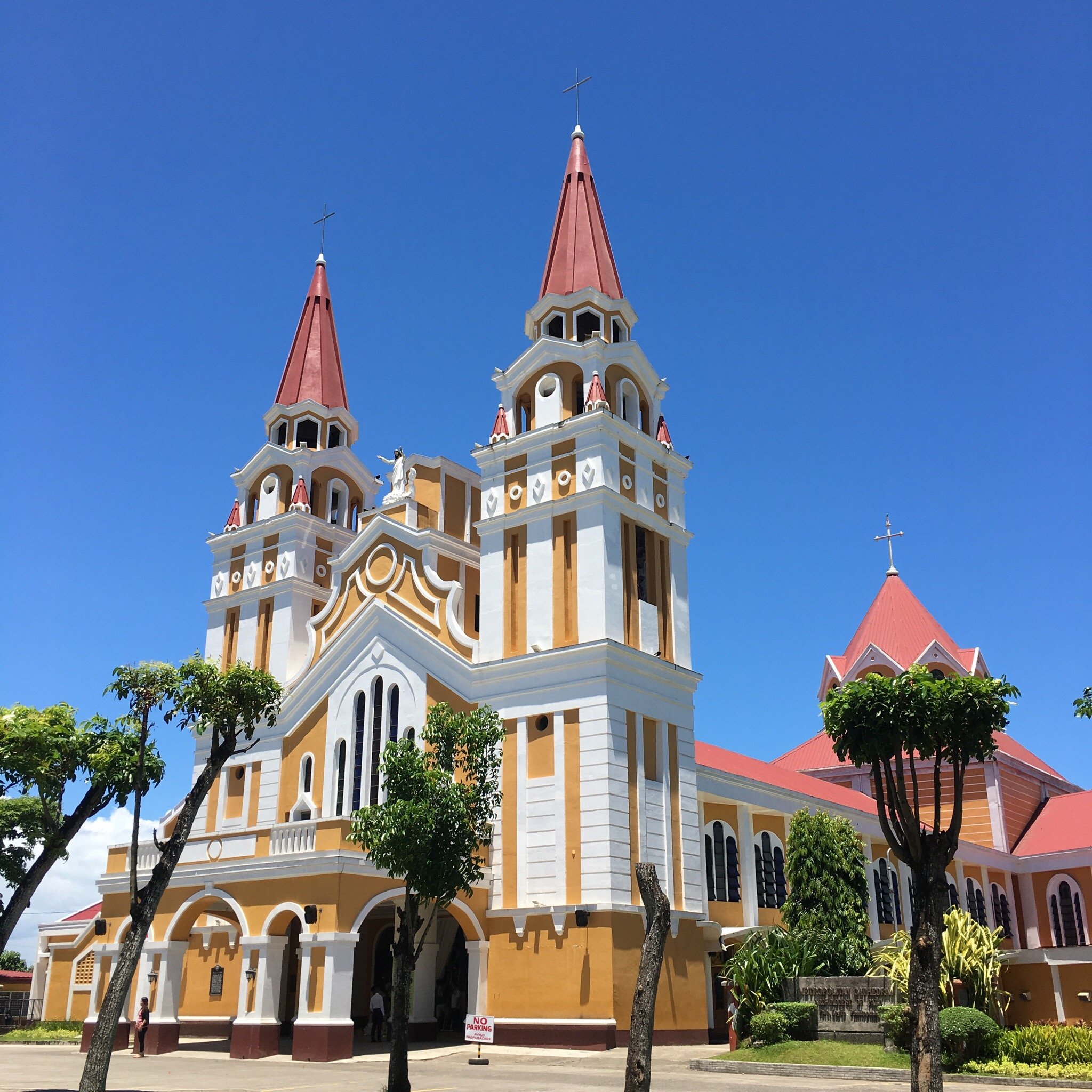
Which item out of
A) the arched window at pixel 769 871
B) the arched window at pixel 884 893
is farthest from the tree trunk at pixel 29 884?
the arched window at pixel 884 893

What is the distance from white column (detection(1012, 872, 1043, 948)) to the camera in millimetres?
51250

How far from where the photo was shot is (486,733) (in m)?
21.2

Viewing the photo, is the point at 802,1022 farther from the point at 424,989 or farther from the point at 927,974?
the point at 424,989

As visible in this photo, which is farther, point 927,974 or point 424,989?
point 424,989

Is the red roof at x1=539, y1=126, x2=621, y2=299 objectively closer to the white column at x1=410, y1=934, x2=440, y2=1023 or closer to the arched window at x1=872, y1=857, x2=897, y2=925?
the white column at x1=410, y1=934, x2=440, y2=1023

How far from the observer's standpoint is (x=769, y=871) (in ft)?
126

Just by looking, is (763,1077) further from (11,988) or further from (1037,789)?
(11,988)

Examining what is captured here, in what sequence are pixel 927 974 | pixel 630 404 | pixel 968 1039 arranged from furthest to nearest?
pixel 630 404 < pixel 968 1039 < pixel 927 974

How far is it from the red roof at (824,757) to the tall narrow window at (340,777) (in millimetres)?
27502

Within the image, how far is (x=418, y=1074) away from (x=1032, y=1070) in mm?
11343

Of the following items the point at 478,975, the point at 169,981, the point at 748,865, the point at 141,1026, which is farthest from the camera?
the point at 748,865

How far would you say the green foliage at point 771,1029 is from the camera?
76.6 feet

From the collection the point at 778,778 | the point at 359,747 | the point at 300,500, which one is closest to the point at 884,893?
the point at 778,778

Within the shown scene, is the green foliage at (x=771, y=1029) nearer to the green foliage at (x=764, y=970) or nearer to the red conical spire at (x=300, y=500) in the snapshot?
the green foliage at (x=764, y=970)
